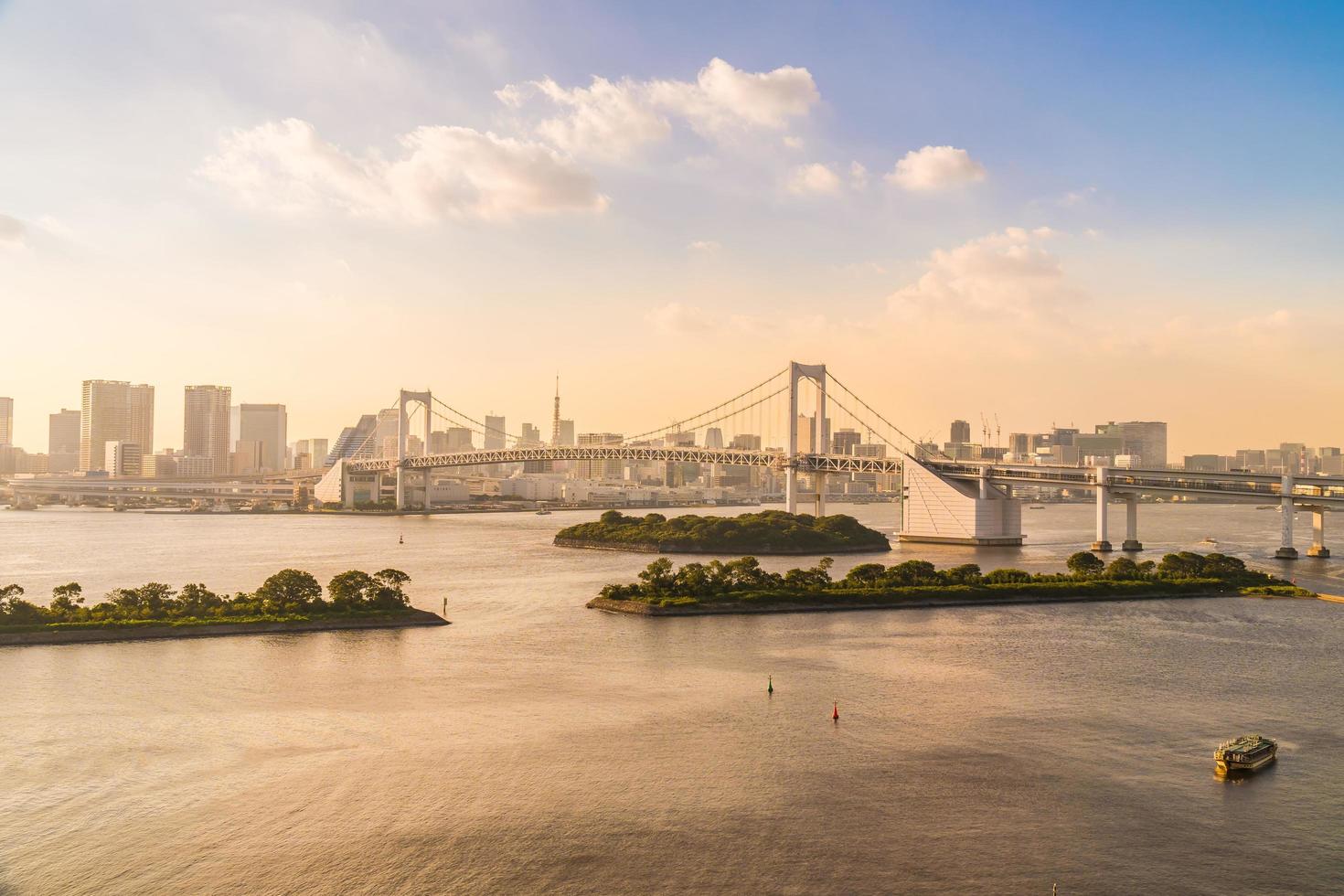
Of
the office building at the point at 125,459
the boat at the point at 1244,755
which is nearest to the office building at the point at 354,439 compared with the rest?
the office building at the point at 125,459

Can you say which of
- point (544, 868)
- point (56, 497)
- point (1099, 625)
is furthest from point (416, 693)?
point (56, 497)

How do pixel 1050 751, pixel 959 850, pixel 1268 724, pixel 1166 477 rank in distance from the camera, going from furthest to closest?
1. pixel 1166 477
2. pixel 1268 724
3. pixel 1050 751
4. pixel 959 850

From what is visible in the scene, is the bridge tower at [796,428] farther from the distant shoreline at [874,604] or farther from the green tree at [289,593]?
the green tree at [289,593]

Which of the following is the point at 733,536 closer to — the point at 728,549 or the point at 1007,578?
the point at 728,549

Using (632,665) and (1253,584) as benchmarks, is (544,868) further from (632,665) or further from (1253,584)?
(1253,584)

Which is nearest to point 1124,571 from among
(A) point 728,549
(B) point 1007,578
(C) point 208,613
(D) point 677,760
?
(B) point 1007,578

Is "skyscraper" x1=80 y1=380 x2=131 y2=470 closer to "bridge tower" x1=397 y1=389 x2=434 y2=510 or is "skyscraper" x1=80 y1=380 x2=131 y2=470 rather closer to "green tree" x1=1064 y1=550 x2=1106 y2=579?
"bridge tower" x1=397 y1=389 x2=434 y2=510

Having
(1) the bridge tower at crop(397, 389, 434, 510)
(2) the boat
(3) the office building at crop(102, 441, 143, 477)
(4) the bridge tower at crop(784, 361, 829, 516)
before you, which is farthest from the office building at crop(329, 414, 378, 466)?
(2) the boat
